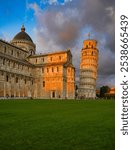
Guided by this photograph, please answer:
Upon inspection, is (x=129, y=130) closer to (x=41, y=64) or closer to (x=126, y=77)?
(x=126, y=77)

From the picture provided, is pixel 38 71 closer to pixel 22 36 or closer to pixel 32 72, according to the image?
pixel 32 72

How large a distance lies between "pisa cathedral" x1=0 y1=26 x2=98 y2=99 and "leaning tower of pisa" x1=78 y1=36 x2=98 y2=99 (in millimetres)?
30122

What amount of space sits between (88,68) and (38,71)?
37.2 m

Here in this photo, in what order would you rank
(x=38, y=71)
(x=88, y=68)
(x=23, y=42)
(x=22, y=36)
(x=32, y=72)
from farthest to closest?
1. (x=88, y=68)
2. (x=22, y=36)
3. (x=23, y=42)
4. (x=38, y=71)
5. (x=32, y=72)

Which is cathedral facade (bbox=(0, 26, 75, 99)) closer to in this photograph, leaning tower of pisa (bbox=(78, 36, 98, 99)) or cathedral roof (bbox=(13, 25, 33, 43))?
cathedral roof (bbox=(13, 25, 33, 43))

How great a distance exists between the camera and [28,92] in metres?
68.2

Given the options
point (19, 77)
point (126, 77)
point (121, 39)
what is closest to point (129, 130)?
point (126, 77)

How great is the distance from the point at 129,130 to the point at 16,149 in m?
4.28

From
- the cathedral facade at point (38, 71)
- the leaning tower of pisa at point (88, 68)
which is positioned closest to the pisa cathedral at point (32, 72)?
the cathedral facade at point (38, 71)

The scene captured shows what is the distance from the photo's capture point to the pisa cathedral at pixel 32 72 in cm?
5928

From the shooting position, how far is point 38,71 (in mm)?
72688

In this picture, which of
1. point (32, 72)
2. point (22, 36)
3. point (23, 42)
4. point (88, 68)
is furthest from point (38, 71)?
point (88, 68)

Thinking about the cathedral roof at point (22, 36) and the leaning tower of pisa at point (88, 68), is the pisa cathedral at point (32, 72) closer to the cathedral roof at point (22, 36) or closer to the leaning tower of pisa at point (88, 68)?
the cathedral roof at point (22, 36)

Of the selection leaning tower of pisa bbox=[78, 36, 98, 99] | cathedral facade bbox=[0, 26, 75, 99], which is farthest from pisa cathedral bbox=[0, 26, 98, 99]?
leaning tower of pisa bbox=[78, 36, 98, 99]
